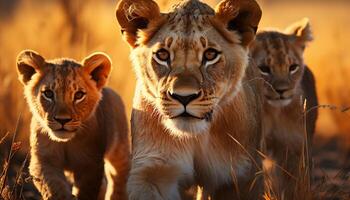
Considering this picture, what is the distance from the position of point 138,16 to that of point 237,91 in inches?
28.6

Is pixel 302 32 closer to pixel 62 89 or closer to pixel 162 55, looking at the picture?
pixel 62 89

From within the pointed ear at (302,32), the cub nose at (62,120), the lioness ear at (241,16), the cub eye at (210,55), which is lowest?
the cub nose at (62,120)

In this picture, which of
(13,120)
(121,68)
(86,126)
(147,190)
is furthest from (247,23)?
(121,68)

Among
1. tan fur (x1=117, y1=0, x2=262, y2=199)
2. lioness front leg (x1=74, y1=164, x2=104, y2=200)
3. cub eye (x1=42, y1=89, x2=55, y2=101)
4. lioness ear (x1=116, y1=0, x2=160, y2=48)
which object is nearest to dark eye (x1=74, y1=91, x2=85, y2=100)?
cub eye (x1=42, y1=89, x2=55, y2=101)

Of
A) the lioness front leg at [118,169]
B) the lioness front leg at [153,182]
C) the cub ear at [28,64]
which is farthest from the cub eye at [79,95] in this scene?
the lioness front leg at [153,182]

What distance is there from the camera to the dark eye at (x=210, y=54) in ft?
18.5

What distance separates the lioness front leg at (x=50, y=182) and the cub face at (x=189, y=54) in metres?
1.08

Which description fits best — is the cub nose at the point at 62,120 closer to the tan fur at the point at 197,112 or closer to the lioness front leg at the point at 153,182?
the tan fur at the point at 197,112

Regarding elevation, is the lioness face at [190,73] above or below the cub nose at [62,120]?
above

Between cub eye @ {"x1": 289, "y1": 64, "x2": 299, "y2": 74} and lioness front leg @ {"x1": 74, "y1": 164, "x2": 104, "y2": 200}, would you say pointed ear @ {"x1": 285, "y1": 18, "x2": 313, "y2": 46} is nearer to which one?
cub eye @ {"x1": 289, "y1": 64, "x2": 299, "y2": 74}

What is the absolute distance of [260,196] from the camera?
244 inches

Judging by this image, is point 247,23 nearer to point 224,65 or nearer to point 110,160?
point 224,65

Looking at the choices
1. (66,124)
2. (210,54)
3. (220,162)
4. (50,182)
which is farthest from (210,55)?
(50,182)

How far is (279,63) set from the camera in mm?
7441
